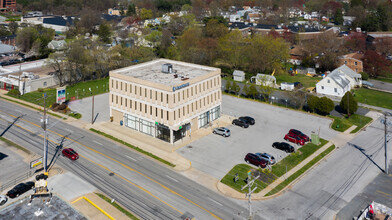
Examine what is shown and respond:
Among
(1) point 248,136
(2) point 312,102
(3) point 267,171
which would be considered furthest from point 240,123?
(3) point 267,171

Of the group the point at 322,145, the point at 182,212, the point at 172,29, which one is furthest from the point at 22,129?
the point at 172,29

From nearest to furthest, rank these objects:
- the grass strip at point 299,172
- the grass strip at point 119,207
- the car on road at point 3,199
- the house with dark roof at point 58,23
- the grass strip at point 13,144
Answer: the grass strip at point 119,207 < the car on road at point 3,199 < the grass strip at point 299,172 < the grass strip at point 13,144 < the house with dark roof at point 58,23

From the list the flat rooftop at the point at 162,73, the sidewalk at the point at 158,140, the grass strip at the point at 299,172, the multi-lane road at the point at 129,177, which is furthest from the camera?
the flat rooftop at the point at 162,73

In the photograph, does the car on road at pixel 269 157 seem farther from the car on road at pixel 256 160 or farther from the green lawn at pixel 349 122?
the green lawn at pixel 349 122

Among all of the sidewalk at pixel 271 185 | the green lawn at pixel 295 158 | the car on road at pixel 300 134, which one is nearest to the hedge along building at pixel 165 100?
the car on road at pixel 300 134

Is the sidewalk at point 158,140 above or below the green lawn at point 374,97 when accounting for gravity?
below
